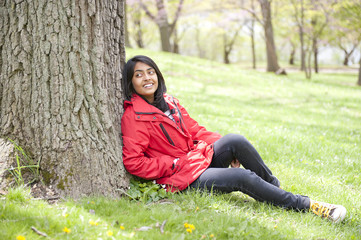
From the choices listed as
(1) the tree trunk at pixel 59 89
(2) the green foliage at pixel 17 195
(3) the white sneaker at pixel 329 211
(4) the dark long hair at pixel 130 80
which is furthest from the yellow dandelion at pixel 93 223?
(3) the white sneaker at pixel 329 211

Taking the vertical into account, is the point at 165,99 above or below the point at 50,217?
above

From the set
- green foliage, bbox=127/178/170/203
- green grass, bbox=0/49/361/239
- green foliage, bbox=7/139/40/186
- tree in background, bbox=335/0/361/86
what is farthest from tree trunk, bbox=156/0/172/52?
green foliage, bbox=7/139/40/186

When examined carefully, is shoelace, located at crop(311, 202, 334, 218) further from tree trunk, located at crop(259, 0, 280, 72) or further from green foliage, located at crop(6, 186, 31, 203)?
tree trunk, located at crop(259, 0, 280, 72)

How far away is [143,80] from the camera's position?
3.47 meters

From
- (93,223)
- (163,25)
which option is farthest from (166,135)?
(163,25)

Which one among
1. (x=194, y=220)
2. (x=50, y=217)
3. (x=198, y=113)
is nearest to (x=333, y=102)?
(x=198, y=113)

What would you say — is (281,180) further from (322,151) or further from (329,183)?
(322,151)

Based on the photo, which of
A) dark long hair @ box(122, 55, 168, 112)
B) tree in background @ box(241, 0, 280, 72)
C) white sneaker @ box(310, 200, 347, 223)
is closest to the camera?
white sneaker @ box(310, 200, 347, 223)

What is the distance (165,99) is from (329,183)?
238 cm

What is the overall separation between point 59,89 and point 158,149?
→ 1.20 meters

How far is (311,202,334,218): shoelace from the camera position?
304 cm

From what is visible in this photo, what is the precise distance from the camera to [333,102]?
1155cm

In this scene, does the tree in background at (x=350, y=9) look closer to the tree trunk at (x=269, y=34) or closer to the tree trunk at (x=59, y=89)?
the tree trunk at (x=269, y=34)

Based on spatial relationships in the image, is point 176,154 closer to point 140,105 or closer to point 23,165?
point 140,105
